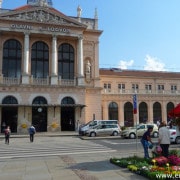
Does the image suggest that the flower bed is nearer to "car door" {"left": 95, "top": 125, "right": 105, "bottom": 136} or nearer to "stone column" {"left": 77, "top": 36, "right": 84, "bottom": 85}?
"car door" {"left": 95, "top": 125, "right": 105, "bottom": 136}

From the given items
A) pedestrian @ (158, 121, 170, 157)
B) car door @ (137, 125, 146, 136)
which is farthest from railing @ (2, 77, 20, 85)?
pedestrian @ (158, 121, 170, 157)

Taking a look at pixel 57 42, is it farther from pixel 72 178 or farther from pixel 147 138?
pixel 72 178

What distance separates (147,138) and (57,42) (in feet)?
107

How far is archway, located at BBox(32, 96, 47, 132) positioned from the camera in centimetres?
4234

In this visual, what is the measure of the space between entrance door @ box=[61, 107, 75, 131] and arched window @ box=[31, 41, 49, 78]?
6097 millimetres

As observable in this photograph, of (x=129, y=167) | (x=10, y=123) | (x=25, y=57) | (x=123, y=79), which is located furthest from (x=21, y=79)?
(x=129, y=167)

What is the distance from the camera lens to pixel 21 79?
42.3 meters

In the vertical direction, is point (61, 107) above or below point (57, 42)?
below

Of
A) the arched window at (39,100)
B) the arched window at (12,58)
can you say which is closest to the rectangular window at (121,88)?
the arched window at (39,100)

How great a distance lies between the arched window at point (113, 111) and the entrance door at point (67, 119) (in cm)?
1383

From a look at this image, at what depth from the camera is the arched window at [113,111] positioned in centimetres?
5628

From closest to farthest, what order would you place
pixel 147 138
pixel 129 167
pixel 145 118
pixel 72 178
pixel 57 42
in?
pixel 72 178
pixel 129 167
pixel 147 138
pixel 57 42
pixel 145 118

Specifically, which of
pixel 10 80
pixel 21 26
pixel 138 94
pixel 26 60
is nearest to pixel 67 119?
pixel 10 80

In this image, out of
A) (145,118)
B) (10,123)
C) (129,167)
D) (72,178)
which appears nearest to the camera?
(72,178)
